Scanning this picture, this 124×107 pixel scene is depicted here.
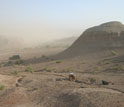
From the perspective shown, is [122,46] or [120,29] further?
[120,29]

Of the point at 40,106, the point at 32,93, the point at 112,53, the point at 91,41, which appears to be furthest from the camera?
the point at 91,41

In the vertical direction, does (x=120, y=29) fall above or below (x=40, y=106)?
above

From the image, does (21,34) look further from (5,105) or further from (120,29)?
(5,105)

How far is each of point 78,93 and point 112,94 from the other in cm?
141

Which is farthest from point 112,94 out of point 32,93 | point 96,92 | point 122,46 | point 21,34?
point 21,34

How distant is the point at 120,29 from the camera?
33406mm

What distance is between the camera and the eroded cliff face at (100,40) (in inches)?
1216

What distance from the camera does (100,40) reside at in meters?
32.4

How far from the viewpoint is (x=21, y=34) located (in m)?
120

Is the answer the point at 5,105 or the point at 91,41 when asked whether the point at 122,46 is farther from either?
the point at 5,105

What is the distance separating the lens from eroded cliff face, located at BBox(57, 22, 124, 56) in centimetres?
3088

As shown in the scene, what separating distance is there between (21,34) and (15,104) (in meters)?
113

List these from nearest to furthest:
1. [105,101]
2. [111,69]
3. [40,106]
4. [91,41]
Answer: [105,101]
[40,106]
[111,69]
[91,41]

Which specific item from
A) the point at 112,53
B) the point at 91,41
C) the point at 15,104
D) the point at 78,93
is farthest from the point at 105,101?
the point at 91,41
